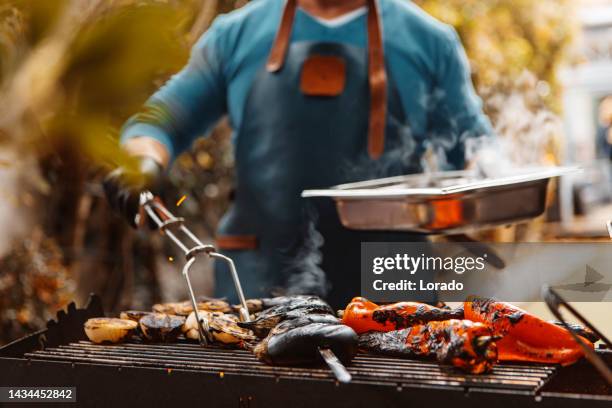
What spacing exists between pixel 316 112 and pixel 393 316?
1.08m

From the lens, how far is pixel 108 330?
154 centimetres

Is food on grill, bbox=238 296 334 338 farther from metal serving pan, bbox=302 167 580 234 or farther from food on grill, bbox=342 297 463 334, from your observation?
metal serving pan, bbox=302 167 580 234

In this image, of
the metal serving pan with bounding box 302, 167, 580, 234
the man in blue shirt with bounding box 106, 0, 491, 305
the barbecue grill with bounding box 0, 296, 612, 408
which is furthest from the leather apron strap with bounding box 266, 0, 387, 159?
the barbecue grill with bounding box 0, 296, 612, 408

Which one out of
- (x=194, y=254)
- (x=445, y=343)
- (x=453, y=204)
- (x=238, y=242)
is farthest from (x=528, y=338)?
(x=238, y=242)

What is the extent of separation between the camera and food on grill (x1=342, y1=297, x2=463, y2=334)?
1.41 metres

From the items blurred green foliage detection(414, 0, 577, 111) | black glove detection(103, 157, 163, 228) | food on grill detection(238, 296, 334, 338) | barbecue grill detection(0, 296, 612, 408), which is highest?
blurred green foliage detection(414, 0, 577, 111)

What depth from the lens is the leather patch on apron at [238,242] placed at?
244cm

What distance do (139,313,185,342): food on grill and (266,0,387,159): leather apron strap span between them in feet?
3.43

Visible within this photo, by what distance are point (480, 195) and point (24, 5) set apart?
1450 millimetres

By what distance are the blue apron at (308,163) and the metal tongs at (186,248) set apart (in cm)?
67

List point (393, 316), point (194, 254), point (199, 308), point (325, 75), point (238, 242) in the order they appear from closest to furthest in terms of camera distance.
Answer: point (393, 316), point (194, 254), point (199, 308), point (325, 75), point (238, 242)

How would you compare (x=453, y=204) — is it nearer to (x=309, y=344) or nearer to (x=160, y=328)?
(x=309, y=344)

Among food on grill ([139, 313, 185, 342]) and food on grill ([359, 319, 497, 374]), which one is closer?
food on grill ([359, 319, 497, 374])

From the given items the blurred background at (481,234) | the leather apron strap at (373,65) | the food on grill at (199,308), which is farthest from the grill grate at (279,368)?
the leather apron strap at (373,65)
